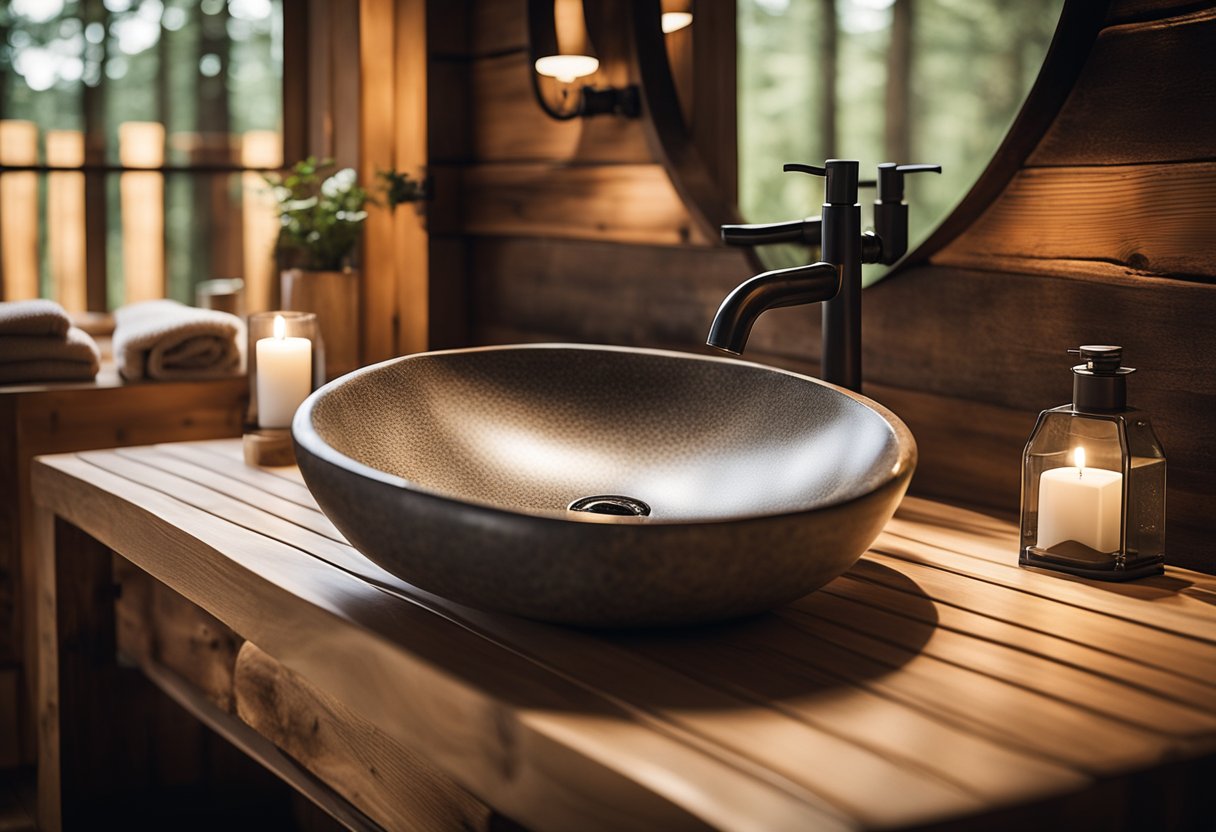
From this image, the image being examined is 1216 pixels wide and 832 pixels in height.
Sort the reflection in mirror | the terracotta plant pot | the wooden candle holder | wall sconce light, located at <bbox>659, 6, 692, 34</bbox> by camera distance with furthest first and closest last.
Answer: the reflection in mirror < the terracotta plant pot < wall sconce light, located at <bbox>659, 6, 692, 34</bbox> < the wooden candle holder

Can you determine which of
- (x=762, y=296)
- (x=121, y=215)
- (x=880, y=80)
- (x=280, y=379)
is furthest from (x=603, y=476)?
(x=880, y=80)

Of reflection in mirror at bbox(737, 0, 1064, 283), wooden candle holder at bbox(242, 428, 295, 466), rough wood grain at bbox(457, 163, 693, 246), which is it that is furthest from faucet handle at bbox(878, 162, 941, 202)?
reflection in mirror at bbox(737, 0, 1064, 283)

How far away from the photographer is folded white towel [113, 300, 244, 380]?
1753 mm

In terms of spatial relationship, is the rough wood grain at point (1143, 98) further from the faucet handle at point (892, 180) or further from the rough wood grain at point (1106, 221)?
the faucet handle at point (892, 180)

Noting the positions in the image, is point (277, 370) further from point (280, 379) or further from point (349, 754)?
point (349, 754)

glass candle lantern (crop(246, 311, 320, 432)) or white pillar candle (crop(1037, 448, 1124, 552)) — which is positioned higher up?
glass candle lantern (crop(246, 311, 320, 432))

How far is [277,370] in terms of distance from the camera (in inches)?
55.4

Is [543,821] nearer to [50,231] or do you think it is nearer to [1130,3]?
[1130,3]

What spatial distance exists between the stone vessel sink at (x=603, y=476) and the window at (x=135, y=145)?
112 cm

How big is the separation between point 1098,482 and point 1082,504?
0.9 inches

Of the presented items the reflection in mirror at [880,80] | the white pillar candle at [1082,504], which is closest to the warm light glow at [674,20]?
the white pillar candle at [1082,504]

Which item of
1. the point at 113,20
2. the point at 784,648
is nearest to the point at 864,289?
the point at 784,648

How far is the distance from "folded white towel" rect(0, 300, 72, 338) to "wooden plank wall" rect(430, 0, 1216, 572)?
2.42ft

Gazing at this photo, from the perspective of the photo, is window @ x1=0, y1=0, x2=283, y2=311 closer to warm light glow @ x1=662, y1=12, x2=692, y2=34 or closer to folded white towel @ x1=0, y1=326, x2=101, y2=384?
folded white towel @ x1=0, y1=326, x2=101, y2=384
